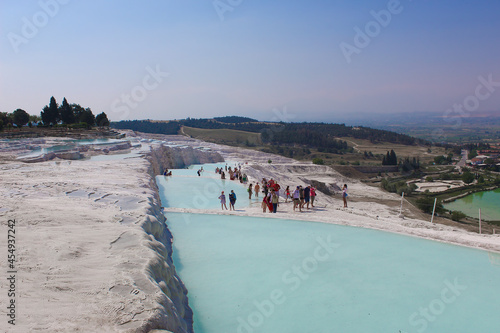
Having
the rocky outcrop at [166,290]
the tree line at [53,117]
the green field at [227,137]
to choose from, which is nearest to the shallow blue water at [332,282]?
the rocky outcrop at [166,290]

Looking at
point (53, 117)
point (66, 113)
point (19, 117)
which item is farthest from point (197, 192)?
point (19, 117)

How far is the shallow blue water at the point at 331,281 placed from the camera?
4.64 m

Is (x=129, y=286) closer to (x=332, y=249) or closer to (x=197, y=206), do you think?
(x=332, y=249)

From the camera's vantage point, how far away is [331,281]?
18.8ft

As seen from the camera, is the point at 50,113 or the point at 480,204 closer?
the point at 480,204

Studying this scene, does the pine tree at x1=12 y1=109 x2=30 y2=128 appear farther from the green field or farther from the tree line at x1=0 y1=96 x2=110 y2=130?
the green field

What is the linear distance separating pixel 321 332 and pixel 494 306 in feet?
9.19

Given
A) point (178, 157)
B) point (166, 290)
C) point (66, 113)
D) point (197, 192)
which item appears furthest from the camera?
point (66, 113)

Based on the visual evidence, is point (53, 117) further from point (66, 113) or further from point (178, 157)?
point (178, 157)

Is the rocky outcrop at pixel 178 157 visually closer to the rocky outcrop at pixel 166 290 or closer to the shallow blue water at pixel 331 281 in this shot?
the shallow blue water at pixel 331 281

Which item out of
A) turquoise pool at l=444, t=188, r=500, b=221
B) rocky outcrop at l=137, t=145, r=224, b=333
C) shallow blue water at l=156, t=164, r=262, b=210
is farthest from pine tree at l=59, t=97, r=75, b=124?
turquoise pool at l=444, t=188, r=500, b=221

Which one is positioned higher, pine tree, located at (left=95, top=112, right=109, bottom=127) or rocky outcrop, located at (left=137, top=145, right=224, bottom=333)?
pine tree, located at (left=95, top=112, right=109, bottom=127)

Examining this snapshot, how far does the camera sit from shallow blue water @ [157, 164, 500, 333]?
4.64 meters

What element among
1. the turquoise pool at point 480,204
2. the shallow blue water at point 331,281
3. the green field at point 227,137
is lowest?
the turquoise pool at point 480,204
